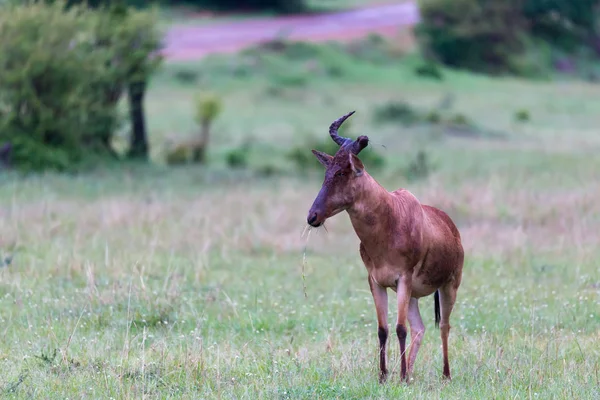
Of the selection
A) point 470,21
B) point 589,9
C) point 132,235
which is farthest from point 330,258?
point 589,9

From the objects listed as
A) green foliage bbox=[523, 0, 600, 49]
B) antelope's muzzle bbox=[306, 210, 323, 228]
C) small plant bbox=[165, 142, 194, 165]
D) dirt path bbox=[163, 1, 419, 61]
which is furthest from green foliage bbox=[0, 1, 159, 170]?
green foliage bbox=[523, 0, 600, 49]

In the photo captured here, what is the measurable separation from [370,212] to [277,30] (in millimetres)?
39277

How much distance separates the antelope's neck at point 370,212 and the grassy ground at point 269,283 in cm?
97

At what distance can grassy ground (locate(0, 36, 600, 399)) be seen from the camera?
751 cm

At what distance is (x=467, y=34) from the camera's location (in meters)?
44.2

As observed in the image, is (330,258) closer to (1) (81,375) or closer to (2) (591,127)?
(1) (81,375)

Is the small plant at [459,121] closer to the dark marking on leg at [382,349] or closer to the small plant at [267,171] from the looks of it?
the small plant at [267,171]

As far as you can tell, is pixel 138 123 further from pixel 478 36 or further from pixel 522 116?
pixel 478 36

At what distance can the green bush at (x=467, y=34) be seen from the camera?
44.1m

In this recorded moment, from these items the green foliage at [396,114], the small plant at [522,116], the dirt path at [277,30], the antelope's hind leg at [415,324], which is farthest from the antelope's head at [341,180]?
the dirt path at [277,30]

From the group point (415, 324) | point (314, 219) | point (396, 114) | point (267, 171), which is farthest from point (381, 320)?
point (396, 114)

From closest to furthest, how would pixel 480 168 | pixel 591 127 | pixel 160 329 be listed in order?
pixel 160 329 < pixel 480 168 < pixel 591 127

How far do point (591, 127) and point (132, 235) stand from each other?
18754 millimetres

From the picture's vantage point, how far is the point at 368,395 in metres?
7.00
